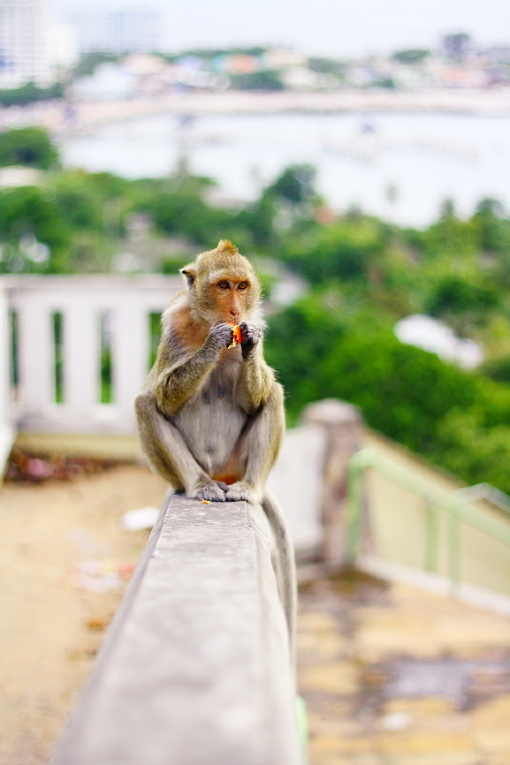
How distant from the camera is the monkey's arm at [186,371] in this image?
230 centimetres

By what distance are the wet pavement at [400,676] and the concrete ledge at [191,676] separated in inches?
125

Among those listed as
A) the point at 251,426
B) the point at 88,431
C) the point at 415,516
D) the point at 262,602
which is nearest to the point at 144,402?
the point at 251,426

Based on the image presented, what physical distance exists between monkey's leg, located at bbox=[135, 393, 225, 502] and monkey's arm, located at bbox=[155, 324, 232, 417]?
1.6 inches

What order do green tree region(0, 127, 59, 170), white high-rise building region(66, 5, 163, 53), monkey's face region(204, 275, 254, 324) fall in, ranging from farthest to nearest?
white high-rise building region(66, 5, 163, 53) → green tree region(0, 127, 59, 170) → monkey's face region(204, 275, 254, 324)

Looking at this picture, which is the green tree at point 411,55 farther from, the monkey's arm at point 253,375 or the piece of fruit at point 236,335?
the piece of fruit at point 236,335

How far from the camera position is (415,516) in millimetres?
13008

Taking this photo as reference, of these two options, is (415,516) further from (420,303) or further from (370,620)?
(420,303)

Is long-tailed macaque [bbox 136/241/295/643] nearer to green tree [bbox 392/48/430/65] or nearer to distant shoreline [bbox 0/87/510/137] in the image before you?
distant shoreline [bbox 0/87/510/137]

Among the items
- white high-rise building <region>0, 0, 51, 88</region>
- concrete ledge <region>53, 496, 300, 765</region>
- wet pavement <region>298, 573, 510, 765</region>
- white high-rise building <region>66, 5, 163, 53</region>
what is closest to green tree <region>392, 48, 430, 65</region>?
white high-rise building <region>66, 5, 163, 53</region>

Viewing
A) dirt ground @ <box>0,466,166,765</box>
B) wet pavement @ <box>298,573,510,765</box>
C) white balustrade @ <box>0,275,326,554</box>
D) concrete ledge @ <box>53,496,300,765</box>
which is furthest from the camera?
white balustrade @ <box>0,275,326,554</box>

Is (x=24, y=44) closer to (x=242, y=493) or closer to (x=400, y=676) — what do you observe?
(x=400, y=676)

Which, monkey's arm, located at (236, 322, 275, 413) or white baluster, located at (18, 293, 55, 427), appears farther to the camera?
white baluster, located at (18, 293, 55, 427)

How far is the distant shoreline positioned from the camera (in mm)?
63000

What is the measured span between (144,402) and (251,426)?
34 cm
